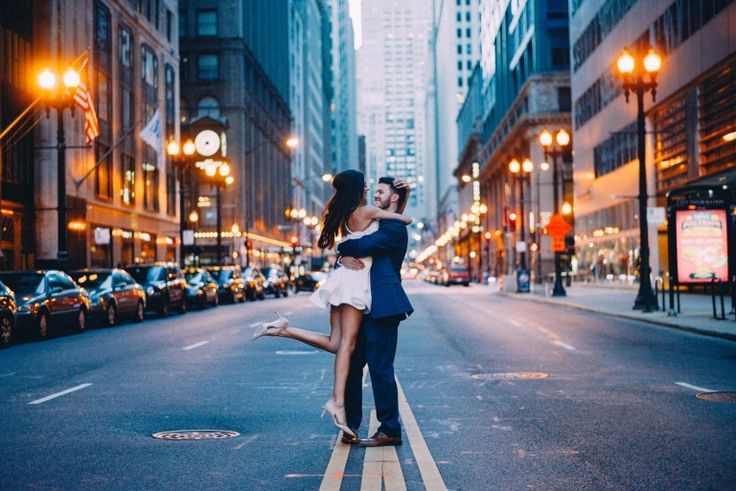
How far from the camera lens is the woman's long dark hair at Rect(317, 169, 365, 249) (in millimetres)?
Answer: 7844

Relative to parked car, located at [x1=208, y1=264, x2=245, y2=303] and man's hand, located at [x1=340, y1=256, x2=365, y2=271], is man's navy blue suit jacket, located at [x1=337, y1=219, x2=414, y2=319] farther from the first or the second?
parked car, located at [x1=208, y1=264, x2=245, y2=303]

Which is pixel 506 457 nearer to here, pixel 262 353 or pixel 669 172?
pixel 262 353

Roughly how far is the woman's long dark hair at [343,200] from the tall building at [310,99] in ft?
337

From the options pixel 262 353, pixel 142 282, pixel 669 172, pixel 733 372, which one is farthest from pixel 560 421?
pixel 669 172

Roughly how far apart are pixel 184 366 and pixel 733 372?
7802 millimetres

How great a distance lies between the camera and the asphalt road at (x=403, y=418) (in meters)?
6.74

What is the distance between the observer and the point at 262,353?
16.7 metres

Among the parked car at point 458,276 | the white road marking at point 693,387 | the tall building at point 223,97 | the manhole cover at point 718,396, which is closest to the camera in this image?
the manhole cover at point 718,396

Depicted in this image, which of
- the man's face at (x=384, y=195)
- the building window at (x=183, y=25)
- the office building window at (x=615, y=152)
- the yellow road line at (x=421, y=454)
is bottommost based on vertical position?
the yellow road line at (x=421, y=454)

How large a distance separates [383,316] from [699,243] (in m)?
20.5

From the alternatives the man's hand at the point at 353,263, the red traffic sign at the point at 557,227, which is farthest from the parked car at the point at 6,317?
the red traffic sign at the point at 557,227

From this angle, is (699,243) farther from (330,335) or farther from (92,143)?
(92,143)

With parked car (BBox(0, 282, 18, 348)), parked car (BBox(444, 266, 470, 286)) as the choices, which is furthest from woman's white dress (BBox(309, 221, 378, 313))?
parked car (BBox(444, 266, 470, 286))

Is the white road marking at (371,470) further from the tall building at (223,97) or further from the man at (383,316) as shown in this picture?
the tall building at (223,97)
